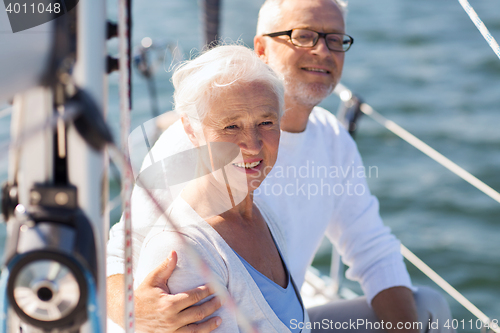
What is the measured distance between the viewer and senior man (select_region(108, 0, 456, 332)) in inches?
52.7

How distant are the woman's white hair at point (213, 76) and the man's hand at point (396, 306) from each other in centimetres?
66

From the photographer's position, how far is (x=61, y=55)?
0.50 m

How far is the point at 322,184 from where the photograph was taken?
4.60 ft

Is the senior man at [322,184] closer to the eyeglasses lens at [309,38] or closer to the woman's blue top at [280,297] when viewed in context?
the eyeglasses lens at [309,38]

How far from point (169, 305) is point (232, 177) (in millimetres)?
289

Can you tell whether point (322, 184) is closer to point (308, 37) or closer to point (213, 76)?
point (308, 37)

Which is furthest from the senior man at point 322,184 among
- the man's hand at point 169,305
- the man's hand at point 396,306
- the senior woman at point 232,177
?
the man's hand at point 169,305

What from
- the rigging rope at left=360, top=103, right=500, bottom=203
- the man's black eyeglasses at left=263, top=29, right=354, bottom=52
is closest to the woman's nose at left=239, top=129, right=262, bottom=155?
the man's black eyeglasses at left=263, top=29, right=354, bottom=52

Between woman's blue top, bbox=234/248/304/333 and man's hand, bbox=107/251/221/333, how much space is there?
0.13m

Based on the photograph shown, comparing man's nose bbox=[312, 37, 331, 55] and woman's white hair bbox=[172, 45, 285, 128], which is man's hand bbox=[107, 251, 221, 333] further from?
man's nose bbox=[312, 37, 331, 55]

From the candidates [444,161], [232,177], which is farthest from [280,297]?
[444,161]

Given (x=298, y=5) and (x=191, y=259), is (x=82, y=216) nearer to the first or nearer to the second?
(x=191, y=259)

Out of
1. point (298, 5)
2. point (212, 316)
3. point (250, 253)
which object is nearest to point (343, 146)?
point (298, 5)

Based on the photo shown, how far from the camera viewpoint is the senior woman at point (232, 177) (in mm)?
914
